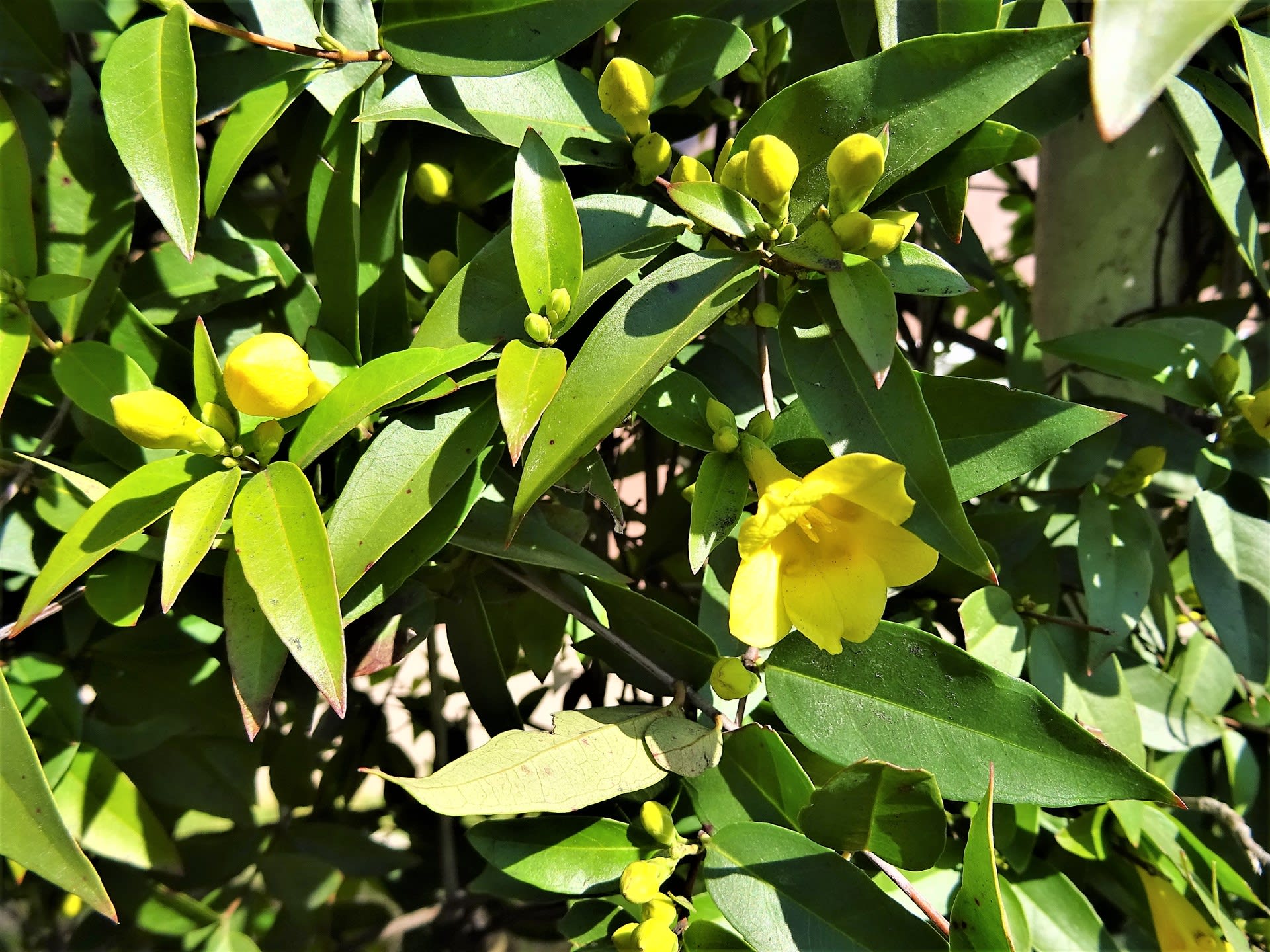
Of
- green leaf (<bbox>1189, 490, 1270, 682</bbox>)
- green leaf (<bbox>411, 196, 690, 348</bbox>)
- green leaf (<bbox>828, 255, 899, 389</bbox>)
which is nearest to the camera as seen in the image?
green leaf (<bbox>828, 255, 899, 389</bbox>)

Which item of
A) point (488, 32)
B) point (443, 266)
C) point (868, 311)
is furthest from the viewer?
point (443, 266)

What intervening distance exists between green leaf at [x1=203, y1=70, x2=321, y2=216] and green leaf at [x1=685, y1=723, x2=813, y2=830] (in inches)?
21.9

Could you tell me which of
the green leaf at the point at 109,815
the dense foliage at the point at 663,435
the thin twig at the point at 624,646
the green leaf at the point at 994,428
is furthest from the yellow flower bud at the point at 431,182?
the green leaf at the point at 109,815

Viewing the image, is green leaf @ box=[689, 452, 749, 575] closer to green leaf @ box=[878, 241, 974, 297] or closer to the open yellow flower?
the open yellow flower

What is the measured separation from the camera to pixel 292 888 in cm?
106

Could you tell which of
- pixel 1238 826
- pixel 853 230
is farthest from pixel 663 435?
pixel 1238 826

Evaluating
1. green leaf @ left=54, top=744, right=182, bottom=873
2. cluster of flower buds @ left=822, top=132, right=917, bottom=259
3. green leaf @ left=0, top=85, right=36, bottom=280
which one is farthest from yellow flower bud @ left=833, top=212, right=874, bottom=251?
green leaf @ left=54, top=744, right=182, bottom=873

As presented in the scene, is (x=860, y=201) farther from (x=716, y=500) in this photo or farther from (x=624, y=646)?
(x=624, y=646)

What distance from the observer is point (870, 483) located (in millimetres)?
519

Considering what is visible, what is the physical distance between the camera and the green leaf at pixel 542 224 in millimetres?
564

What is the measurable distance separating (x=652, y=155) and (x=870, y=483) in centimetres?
31

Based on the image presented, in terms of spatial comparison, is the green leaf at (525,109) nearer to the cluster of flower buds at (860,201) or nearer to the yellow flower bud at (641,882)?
the cluster of flower buds at (860,201)

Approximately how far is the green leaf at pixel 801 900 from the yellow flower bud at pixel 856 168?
1.41ft

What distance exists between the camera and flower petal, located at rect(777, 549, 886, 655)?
584mm
